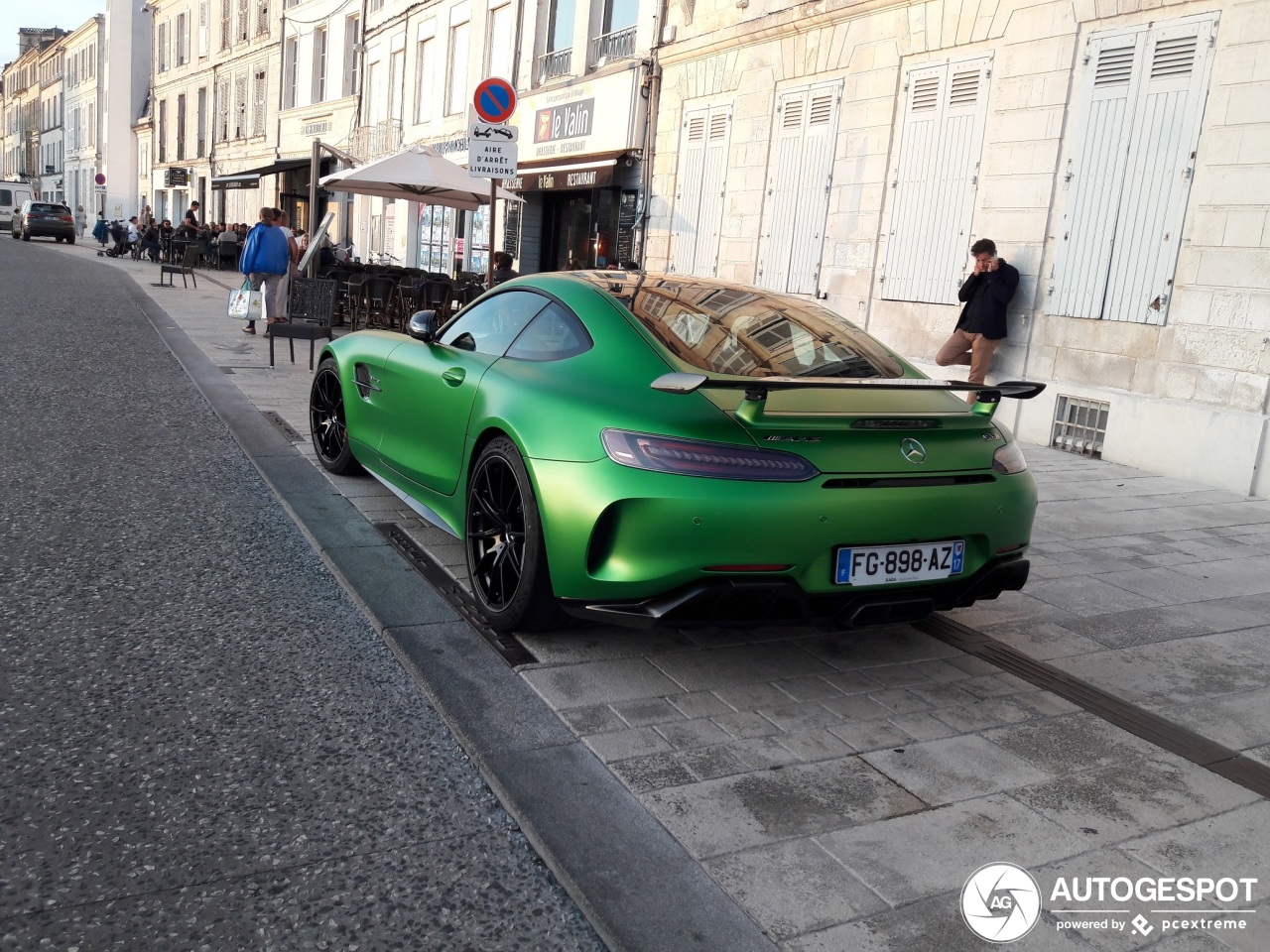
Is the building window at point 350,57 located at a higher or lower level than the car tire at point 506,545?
higher

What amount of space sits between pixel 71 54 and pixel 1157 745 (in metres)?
79.6

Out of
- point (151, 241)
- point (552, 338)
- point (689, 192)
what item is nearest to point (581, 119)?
point (689, 192)

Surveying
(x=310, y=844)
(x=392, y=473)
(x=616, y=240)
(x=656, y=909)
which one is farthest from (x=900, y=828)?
(x=616, y=240)

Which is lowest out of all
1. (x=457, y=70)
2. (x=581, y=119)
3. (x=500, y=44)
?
(x=581, y=119)

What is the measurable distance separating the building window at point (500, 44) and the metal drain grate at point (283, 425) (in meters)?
15.3

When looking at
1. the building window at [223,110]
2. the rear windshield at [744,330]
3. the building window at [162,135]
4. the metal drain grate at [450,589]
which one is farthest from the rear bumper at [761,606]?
the building window at [162,135]

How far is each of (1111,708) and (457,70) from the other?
2360cm

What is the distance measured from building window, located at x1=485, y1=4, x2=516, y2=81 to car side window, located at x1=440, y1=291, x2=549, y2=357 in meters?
18.2

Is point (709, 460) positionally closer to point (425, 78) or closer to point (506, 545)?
point (506, 545)

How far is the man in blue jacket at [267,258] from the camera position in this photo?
13.5 meters

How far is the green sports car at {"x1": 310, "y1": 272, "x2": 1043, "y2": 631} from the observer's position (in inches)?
129

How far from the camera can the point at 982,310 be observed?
9.82 meters

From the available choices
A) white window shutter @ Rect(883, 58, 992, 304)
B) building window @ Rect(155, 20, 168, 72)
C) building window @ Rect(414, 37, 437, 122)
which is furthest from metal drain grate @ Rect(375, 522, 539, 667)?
building window @ Rect(155, 20, 168, 72)

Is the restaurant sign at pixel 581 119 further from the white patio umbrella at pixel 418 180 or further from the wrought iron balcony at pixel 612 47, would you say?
the white patio umbrella at pixel 418 180
